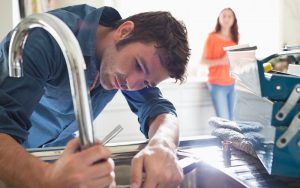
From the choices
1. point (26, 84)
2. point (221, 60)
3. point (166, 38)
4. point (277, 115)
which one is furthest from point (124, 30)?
point (221, 60)

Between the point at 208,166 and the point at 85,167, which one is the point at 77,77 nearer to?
the point at 85,167

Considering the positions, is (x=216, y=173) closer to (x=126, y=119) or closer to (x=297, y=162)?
(x=297, y=162)

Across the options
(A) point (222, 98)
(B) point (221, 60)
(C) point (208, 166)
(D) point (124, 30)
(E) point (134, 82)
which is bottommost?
(A) point (222, 98)

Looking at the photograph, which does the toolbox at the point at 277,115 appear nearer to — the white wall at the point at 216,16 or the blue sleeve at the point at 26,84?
the blue sleeve at the point at 26,84

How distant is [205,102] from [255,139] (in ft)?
6.75

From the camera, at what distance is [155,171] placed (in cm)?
52

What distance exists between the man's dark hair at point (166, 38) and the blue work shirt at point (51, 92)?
0.08m

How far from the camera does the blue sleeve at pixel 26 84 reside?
0.52 metres

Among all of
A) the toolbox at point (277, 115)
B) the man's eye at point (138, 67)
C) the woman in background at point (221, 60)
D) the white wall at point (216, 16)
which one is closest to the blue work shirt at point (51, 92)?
the man's eye at point (138, 67)

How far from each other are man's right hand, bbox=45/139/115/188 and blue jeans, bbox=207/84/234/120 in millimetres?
2162

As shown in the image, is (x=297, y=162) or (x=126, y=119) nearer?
(x=297, y=162)

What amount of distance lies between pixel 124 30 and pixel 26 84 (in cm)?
34

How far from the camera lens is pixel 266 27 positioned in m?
2.83

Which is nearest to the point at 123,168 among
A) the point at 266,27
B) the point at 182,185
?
the point at 182,185
